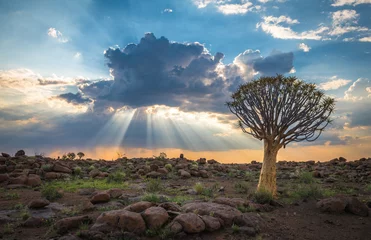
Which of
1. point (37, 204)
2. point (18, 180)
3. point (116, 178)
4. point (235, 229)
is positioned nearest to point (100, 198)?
point (37, 204)

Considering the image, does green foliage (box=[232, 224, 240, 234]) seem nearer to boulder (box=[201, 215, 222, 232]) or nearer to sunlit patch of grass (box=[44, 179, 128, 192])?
boulder (box=[201, 215, 222, 232])

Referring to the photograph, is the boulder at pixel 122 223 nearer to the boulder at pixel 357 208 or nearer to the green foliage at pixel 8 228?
the green foliage at pixel 8 228

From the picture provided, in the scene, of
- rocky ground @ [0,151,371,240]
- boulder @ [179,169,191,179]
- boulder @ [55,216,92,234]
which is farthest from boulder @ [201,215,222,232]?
boulder @ [179,169,191,179]

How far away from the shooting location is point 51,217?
11070mm

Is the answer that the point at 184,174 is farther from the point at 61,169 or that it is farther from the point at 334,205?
the point at 334,205

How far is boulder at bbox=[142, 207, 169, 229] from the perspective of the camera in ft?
29.2

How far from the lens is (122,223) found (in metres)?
8.83

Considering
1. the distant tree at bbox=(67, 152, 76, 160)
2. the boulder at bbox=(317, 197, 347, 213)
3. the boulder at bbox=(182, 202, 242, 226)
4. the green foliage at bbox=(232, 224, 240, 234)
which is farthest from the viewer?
the distant tree at bbox=(67, 152, 76, 160)

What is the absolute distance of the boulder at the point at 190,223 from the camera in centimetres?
880

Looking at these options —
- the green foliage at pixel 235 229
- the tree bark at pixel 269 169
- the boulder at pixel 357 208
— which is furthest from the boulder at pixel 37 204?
the boulder at pixel 357 208

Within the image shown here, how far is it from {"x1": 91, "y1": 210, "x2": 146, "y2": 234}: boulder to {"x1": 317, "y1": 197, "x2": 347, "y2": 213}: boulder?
326 inches

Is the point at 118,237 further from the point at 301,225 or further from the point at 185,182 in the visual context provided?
the point at 185,182

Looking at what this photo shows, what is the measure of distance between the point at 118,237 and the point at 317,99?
12.8 meters

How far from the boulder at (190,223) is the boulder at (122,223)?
99 centimetres
